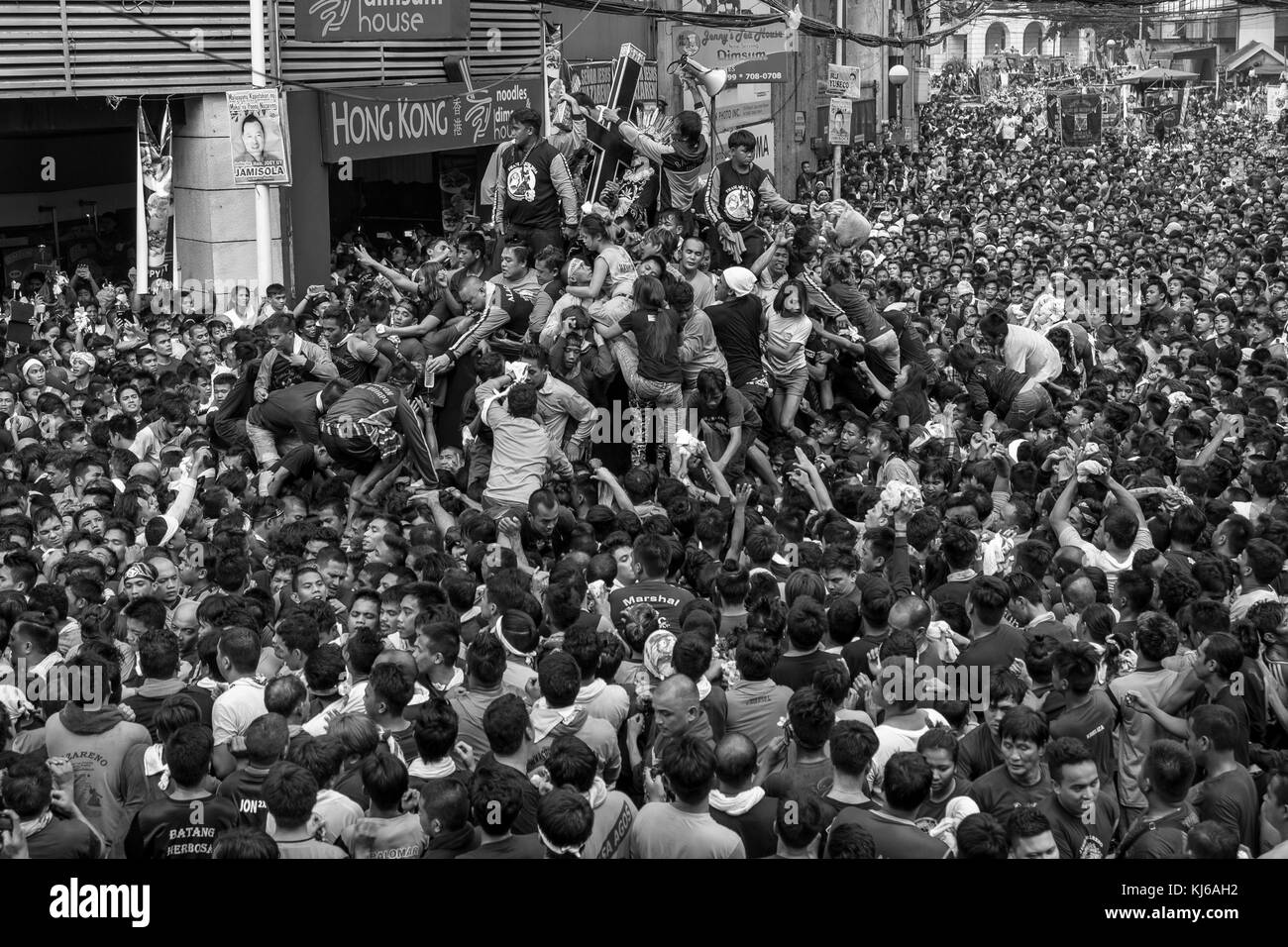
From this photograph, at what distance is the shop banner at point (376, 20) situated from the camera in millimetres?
18406

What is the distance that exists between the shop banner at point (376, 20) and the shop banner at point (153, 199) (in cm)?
208

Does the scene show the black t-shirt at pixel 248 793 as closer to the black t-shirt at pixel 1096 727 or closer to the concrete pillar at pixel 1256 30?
the black t-shirt at pixel 1096 727

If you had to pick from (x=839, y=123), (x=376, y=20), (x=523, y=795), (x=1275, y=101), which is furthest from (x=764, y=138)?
(x=1275, y=101)

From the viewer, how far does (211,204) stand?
63.1ft

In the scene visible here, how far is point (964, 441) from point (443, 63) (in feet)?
44.0

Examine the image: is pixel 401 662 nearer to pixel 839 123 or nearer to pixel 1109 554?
pixel 1109 554

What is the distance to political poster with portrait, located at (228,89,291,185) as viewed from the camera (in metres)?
16.7

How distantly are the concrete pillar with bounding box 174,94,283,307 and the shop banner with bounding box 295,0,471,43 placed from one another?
1577 millimetres

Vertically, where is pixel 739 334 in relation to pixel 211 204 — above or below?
below

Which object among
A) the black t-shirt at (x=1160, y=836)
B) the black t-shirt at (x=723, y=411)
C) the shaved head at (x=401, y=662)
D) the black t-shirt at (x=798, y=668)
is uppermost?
the black t-shirt at (x=723, y=411)

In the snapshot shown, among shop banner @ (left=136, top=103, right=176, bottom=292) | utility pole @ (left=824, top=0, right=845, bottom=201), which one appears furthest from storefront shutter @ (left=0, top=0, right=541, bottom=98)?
utility pole @ (left=824, top=0, right=845, bottom=201)

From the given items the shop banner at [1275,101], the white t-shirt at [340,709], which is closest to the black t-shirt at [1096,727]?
the white t-shirt at [340,709]

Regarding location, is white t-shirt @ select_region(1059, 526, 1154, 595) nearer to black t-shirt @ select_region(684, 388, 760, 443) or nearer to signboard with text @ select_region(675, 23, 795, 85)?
black t-shirt @ select_region(684, 388, 760, 443)

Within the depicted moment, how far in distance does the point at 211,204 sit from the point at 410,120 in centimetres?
358
